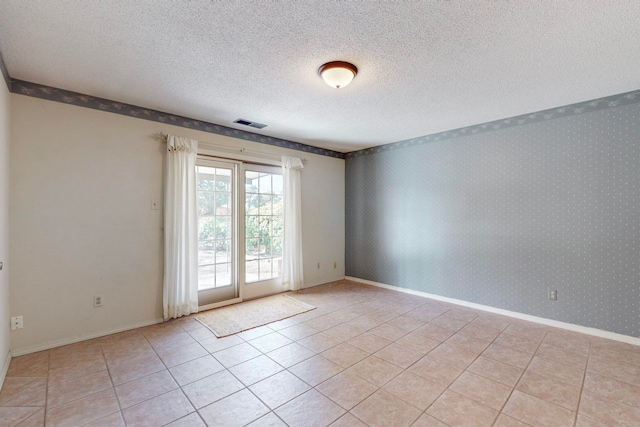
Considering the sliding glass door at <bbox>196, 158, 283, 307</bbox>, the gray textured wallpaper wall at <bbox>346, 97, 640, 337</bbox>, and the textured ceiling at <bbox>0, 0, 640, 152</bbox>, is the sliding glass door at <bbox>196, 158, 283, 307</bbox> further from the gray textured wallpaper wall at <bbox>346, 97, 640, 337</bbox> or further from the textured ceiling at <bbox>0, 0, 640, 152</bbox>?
the gray textured wallpaper wall at <bbox>346, 97, 640, 337</bbox>

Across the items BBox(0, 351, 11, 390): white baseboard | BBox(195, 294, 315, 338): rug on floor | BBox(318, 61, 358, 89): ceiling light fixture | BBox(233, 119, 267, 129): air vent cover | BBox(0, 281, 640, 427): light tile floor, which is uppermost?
BBox(233, 119, 267, 129): air vent cover

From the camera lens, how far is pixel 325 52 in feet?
7.30

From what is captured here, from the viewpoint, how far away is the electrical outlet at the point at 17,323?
2617 millimetres

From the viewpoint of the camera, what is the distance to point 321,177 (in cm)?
541

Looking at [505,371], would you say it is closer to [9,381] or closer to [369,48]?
[369,48]

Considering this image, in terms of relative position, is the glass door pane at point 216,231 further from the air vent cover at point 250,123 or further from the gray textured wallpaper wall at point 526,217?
the gray textured wallpaper wall at point 526,217

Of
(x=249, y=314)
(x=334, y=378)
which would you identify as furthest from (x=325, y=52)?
(x=249, y=314)

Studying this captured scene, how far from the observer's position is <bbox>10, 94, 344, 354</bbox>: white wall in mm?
2693

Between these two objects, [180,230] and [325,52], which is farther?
[180,230]

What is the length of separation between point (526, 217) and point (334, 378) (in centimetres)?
309

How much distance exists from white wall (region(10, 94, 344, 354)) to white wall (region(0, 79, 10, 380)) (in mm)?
133

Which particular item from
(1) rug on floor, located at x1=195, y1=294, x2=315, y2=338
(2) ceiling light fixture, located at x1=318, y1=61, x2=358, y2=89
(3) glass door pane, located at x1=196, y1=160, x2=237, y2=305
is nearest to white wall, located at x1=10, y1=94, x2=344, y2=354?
(3) glass door pane, located at x1=196, y1=160, x2=237, y2=305

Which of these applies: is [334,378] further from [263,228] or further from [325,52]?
[263,228]

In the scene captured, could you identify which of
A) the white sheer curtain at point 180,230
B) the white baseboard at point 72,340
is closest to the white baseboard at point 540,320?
the white sheer curtain at point 180,230
